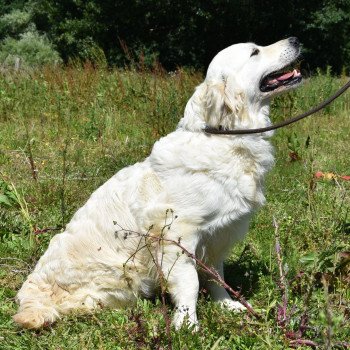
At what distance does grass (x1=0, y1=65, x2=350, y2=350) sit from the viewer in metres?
3.16

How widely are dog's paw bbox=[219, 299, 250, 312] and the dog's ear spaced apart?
3.64 feet

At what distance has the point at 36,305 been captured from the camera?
3.43 metres

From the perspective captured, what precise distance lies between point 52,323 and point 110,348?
45 centimetres

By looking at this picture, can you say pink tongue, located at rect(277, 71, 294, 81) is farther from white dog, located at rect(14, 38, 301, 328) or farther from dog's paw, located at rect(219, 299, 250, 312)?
dog's paw, located at rect(219, 299, 250, 312)

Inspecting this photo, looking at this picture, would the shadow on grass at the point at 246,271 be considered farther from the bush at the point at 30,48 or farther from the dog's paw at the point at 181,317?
the bush at the point at 30,48

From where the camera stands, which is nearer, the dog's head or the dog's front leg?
the dog's front leg

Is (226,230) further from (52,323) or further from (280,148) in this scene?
(280,148)

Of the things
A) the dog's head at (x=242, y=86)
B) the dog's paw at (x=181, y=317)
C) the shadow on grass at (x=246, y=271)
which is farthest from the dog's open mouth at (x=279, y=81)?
the dog's paw at (x=181, y=317)

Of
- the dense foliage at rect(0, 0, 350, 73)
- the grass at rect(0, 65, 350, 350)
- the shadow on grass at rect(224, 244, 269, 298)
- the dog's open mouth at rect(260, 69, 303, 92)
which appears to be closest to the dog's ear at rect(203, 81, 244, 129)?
the dog's open mouth at rect(260, 69, 303, 92)

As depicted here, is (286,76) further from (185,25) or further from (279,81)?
(185,25)

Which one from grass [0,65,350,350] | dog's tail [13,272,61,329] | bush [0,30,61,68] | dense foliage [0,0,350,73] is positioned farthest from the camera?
dense foliage [0,0,350,73]

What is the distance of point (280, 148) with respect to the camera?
6.68 meters

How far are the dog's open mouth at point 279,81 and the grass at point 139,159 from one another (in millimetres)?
729

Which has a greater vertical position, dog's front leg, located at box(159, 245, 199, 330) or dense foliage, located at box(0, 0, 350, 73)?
dense foliage, located at box(0, 0, 350, 73)
